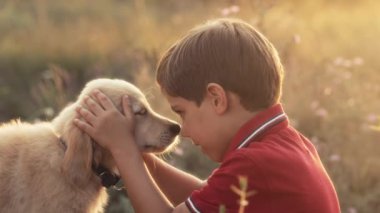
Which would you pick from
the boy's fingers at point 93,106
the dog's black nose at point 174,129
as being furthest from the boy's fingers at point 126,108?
the dog's black nose at point 174,129

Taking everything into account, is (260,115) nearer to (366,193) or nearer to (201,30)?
(201,30)

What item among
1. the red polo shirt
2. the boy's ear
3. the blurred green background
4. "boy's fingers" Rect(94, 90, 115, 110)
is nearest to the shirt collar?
the red polo shirt

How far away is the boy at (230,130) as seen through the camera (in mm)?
3715

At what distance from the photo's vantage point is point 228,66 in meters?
3.82

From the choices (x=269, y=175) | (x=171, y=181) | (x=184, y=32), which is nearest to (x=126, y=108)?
(x=171, y=181)

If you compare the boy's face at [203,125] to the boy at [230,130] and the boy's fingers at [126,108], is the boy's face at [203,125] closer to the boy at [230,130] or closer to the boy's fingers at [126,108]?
the boy at [230,130]

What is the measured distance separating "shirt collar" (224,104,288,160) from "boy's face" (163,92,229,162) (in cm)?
8

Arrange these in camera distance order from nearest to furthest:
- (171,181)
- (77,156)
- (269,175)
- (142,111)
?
(269,175), (77,156), (142,111), (171,181)

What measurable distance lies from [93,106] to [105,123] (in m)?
0.13

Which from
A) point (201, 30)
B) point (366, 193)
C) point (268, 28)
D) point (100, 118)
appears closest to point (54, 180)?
point (100, 118)

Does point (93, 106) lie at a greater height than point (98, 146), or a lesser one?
greater

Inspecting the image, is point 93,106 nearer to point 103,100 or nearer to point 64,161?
point 103,100

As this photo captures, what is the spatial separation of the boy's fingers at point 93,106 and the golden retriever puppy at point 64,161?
3.0 inches

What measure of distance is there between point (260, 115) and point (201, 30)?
0.44 meters
